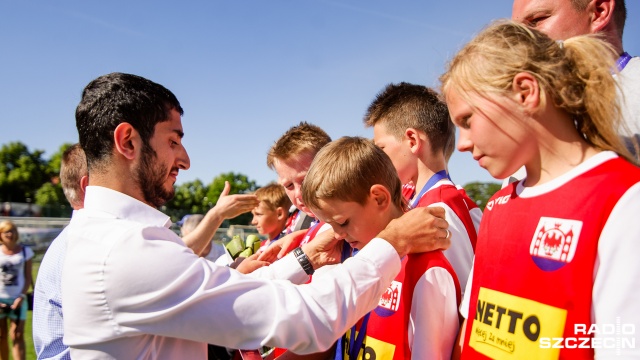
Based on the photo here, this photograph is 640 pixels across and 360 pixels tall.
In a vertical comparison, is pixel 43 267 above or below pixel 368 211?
below

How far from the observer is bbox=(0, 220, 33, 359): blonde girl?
8.23 m

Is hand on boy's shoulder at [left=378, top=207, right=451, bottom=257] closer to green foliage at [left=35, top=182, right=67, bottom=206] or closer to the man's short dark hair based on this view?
the man's short dark hair

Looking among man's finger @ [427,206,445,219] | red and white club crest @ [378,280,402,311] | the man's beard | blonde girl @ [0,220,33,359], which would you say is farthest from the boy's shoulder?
blonde girl @ [0,220,33,359]

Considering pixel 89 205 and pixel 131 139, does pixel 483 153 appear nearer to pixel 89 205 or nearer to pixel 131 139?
pixel 131 139

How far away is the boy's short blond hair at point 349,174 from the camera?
2.49 meters

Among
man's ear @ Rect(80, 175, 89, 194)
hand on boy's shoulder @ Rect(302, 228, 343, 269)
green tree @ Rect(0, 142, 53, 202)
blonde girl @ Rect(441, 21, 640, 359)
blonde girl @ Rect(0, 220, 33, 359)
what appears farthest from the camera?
green tree @ Rect(0, 142, 53, 202)

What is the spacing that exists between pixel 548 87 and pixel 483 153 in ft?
0.98

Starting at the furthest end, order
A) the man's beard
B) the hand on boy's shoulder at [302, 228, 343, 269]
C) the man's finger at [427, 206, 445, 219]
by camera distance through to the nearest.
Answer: the hand on boy's shoulder at [302, 228, 343, 269] < the man's beard < the man's finger at [427, 206, 445, 219]

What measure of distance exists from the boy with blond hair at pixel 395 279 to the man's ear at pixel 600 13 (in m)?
1.27

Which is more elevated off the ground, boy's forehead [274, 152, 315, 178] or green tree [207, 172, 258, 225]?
green tree [207, 172, 258, 225]

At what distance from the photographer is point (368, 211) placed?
8.26 feet

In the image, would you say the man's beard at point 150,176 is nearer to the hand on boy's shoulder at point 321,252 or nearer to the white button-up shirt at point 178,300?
the white button-up shirt at point 178,300

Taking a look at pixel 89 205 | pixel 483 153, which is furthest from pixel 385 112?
pixel 89 205

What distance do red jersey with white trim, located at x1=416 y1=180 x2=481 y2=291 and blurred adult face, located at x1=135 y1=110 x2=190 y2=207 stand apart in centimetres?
137
